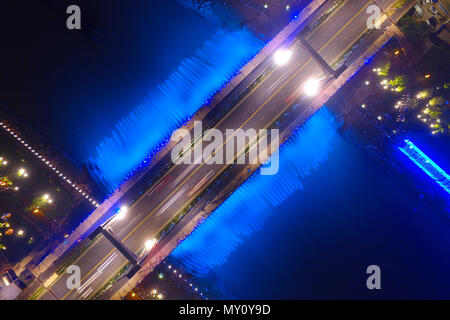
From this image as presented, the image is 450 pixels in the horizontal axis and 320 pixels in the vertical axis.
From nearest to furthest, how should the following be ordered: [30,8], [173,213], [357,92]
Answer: [173,213] → [357,92] → [30,8]

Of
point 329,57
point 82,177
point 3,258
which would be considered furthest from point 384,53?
point 3,258

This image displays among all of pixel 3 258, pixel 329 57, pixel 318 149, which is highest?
pixel 329 57

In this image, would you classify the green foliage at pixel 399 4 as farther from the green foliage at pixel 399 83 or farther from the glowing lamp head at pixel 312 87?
the glowing lamp head at pixel 312 87

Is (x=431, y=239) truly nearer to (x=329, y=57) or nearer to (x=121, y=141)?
(x=329, y=57)

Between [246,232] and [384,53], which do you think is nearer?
[384,53]

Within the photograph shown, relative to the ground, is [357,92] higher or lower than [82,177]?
higher

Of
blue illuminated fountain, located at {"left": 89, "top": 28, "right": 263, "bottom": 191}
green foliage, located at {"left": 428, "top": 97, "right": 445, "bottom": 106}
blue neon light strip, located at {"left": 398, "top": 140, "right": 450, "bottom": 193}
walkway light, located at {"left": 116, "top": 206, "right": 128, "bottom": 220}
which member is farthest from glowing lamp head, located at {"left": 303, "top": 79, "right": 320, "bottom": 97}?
walkway light, located at {"left": 116, "top": 206, "right": 128, "bottom": 220}

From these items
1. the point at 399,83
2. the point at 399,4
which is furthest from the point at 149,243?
the point at 399,4

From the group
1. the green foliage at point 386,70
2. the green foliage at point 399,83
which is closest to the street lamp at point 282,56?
the green foliage at point 386,70
